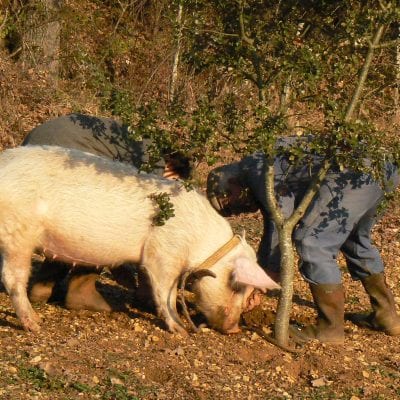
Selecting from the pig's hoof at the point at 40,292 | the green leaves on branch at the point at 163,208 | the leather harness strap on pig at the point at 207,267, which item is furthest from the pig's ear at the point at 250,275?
the pig's hoof at the point at 40,292

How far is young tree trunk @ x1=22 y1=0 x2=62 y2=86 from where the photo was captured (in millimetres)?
14898

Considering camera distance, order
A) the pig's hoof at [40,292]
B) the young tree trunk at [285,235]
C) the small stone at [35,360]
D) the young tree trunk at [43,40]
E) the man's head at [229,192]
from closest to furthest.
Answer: the small stone at [35,360] → the young tree trunk at [285,235] → the man's head at [229,192] → the pig's hoof at [40,292] → the young tree trunk at [43,40]

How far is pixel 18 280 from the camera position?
633cm

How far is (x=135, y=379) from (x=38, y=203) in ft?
5.19

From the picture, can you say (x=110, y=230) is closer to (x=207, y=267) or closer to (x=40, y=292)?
(x=207, y=267)

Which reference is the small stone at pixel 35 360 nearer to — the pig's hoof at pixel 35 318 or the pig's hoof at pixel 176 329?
the pig's hoof at pixel 35 318

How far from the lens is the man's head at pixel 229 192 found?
22.4ft

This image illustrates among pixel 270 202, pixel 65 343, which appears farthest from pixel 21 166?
pixel 270 202

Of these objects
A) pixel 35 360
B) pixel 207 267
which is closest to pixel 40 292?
pixel 207 267

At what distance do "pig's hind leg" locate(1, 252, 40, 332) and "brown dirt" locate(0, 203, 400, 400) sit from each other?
108 millimetres

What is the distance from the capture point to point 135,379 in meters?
5.47

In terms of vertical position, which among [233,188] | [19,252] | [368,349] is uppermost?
[233,188]

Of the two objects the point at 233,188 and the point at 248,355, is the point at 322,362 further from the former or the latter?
the point at 233,188

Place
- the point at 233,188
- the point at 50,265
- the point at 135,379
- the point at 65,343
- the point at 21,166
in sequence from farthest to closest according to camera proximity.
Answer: the point at 50,265 → the point at 233,188 → the point at 21,166 → the point at 65,343 → the point at 135,379
